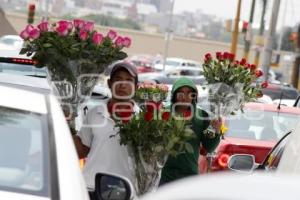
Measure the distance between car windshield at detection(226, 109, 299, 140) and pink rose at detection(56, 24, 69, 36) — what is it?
3638 millimetres

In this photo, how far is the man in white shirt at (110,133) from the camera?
20.2 ft

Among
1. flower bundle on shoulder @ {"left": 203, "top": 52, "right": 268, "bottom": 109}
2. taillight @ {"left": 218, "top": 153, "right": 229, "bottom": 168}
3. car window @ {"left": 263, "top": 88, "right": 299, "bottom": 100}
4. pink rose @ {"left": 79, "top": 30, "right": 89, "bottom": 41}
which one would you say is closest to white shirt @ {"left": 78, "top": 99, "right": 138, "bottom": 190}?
pink rose @ {"left": 79, "top": 30, "right": 89, "bottom": 41}

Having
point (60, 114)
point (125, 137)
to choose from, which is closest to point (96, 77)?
point (125, 137)

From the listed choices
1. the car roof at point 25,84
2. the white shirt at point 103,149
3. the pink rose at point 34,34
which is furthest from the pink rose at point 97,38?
the car roof at point 25,84

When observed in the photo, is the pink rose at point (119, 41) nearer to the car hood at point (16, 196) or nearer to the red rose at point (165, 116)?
the red rose at point (165, 116)

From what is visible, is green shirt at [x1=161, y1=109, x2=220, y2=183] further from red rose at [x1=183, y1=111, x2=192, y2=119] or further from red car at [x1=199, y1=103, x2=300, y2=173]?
red car at [x1=199, y1=103, x2=300, y2=173]

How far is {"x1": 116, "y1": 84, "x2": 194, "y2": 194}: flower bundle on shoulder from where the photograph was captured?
20.3 feet

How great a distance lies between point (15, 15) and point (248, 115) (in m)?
65.0

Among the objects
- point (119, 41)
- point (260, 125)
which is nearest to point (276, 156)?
point (119, 41)

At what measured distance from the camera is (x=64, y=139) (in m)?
4.23

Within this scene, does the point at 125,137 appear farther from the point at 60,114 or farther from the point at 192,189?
the point at 192,189

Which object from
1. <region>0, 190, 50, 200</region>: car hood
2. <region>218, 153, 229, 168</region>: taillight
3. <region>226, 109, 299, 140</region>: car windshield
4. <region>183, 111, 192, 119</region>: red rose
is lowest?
<region>218, 153, 229, 168</region>: taillight

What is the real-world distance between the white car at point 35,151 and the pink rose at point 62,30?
220 centimetres

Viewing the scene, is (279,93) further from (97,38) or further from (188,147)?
(188,147)
